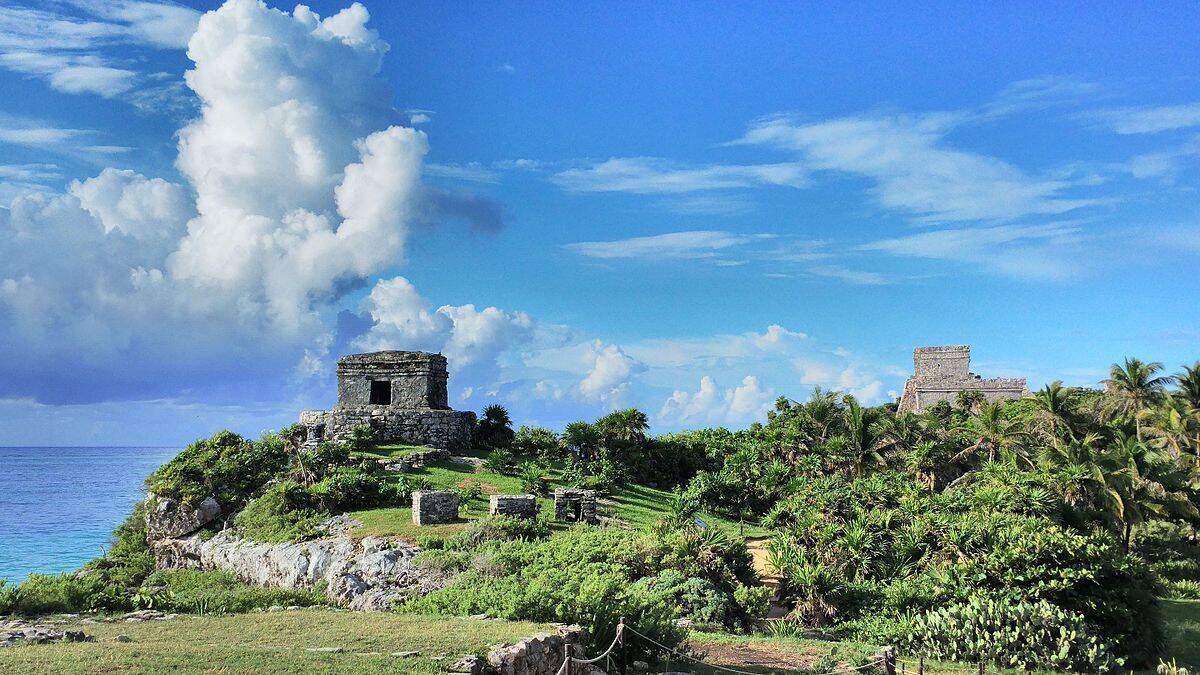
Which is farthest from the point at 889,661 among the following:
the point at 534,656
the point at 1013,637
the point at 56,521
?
the point at 56,521

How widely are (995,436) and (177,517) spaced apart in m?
35.5

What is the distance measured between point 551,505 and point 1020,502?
1506 cm

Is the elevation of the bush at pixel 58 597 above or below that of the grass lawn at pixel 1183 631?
above

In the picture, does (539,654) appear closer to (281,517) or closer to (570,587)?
(570,587)

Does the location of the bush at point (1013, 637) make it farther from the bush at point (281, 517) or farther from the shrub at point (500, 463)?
the shrub at point (500, 463)

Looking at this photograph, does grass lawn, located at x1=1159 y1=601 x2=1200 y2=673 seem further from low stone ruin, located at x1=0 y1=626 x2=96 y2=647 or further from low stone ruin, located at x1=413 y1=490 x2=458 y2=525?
low stone ruin, located at x1=0 y1=626 x2=96 y2=647

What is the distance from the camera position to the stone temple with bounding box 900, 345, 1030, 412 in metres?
62.7

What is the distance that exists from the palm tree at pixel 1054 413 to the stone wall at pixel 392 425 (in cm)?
2845

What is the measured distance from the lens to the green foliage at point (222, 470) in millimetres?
30391

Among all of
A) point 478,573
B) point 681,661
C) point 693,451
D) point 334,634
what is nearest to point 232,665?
point 334,634

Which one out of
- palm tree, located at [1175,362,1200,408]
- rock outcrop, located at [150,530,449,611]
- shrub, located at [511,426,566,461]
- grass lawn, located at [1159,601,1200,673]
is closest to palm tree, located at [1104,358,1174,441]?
palm tree, located at [1175,362,1200,408]

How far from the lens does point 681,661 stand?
1375 cm

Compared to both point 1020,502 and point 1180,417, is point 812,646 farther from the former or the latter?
point 1180,417

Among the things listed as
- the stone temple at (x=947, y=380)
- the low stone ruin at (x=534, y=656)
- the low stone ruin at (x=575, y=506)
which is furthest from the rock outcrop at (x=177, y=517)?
the stone temple at (x=947, y=380)
